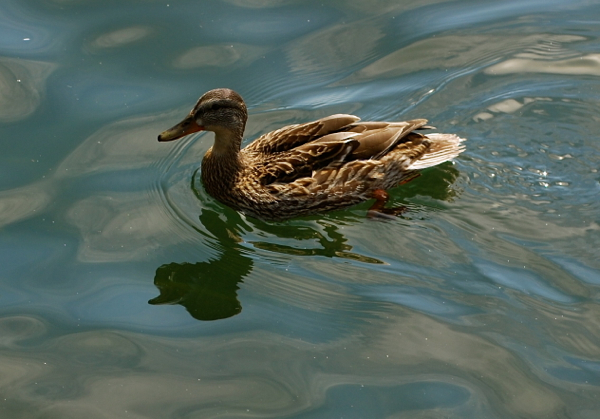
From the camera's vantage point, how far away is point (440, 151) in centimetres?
807

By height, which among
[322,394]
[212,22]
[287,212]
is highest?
[212,22]

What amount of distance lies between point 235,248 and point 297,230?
0.65 meters

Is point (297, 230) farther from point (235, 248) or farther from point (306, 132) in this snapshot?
point (306, 132)

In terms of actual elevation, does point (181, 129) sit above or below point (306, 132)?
above

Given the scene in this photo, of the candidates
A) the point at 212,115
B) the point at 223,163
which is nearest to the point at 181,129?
the point at 212,115

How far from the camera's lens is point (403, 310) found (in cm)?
666

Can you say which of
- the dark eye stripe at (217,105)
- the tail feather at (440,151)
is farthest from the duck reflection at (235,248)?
the dark eye stripe at (217,105)

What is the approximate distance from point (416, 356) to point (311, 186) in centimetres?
214

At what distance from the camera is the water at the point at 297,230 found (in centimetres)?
615

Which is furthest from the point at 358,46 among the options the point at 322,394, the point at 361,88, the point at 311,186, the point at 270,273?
the point at 322,394

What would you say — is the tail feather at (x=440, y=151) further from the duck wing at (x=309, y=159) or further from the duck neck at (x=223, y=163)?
the duck neck at (x=223, y=163)

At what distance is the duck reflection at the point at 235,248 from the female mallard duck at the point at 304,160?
0.15 m

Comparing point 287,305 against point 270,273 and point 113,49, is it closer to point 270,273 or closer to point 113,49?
point 270,273

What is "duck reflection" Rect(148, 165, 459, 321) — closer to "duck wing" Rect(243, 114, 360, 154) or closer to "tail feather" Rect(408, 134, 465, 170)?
"tail feather" Rect(408, 134, 465, 170)
